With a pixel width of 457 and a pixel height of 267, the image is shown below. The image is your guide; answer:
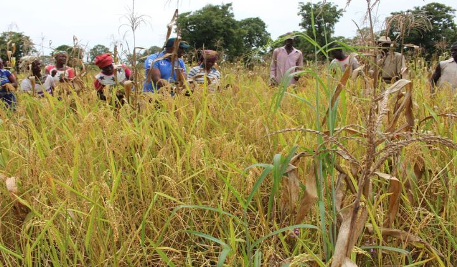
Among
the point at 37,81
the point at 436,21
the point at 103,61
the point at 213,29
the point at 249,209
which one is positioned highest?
the point at 213,29

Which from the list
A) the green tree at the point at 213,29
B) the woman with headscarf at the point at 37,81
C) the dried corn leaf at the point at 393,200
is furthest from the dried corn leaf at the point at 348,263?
the green tree at the point at 213,29

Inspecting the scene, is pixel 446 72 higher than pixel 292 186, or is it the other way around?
pixel 446 72

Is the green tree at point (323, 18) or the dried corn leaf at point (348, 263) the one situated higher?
the green tree at point (323, 18)

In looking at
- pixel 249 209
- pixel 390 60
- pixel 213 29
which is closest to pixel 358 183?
pixel 249 209

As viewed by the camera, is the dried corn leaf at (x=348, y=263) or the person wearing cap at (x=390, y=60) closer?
the dried corn leaf at (x=348, y=263)

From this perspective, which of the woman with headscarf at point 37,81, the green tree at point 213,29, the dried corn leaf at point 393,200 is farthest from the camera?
the green tree at point 213,29

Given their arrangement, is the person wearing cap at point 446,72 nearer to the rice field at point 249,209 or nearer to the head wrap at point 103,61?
the rice field at point 249,209

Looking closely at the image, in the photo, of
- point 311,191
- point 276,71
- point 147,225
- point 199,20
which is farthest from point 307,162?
point 199,20

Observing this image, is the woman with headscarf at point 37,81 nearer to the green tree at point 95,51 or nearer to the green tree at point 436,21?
the green tree at point 95,51

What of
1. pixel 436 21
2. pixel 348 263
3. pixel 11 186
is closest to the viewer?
pixel 348 263

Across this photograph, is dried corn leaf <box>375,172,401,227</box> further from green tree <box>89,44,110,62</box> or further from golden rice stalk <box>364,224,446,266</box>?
green tree <box>89,44,110,62</box>

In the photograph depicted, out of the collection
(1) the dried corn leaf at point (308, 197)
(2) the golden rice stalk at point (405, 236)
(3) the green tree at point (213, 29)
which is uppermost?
(3) the green tree at point (213, 29)

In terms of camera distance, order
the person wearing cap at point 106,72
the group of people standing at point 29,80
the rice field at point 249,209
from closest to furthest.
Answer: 1. the rice field at point 249,209
2. the person wearing cap at point 106,72
3. the group of people standing at point 29,80

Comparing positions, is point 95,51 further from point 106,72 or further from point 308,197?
point 308,197
